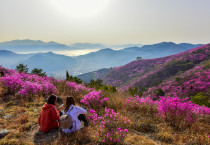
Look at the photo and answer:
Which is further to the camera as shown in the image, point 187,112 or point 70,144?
point 187,112

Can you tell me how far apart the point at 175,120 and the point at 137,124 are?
1411mm

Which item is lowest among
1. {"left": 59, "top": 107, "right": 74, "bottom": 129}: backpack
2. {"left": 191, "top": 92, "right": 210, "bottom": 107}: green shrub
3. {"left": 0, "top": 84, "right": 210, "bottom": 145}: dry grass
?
{"left": 191, "top": 92, "right": 210, "bottom": 107}: green shrub

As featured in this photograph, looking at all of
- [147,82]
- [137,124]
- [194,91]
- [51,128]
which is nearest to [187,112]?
[137,124]

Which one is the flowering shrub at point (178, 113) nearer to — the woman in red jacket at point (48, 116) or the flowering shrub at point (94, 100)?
the flowering shrub at point (94, 100)

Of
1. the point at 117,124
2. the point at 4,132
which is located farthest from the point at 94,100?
the point at 4,132

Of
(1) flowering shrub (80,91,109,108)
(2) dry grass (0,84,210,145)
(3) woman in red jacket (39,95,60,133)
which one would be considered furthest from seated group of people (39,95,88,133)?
(1) flowering shrub (80,91,109,108)

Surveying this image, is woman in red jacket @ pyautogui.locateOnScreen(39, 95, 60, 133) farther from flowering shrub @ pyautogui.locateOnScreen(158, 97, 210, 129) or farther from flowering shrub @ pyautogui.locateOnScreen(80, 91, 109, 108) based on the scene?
flowering shrub @ pyautogui.locateOnScreen(158, 97, 210, 129)

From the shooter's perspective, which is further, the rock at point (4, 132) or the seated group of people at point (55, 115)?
the seated group of people at point (55, 115)

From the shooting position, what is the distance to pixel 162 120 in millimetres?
4988

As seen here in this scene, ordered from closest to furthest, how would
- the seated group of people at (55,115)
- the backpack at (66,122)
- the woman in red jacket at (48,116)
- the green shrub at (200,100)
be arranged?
the backpack at (66,122) → the seated group of people at (55,115) → the woman in red jacket at (48,116) → the green shrub at (200,100)

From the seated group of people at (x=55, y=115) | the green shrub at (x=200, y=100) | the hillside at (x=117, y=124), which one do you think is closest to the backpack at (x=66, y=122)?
the seated group of people at (x=55, y=115)

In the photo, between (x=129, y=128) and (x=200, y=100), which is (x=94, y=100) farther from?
(x=200, y=100)

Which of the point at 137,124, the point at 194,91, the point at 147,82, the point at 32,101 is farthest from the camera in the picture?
the point at 147,82

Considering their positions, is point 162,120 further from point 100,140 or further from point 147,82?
point 147,82
